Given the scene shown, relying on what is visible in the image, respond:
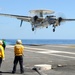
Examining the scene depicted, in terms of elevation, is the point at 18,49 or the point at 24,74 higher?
the point at 18,49

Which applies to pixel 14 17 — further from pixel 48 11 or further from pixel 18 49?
pixel 18 49

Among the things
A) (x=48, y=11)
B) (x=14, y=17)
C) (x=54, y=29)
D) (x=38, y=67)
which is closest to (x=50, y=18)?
(x=54, y=29)

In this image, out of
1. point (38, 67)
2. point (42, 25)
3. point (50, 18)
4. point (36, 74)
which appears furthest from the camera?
point (42, 25)

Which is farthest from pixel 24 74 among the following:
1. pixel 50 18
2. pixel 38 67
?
pixel 50 18

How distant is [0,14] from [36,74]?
210 ft

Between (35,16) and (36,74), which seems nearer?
(36,74)

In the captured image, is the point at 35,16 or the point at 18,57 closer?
the point at 18,57

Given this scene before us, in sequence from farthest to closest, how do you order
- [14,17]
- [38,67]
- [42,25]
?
1. [14,17]
2. [42,25]
3. [38,67]

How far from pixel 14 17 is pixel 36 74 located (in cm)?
6224

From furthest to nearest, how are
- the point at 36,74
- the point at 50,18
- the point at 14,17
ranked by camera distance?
1. the point at 14,17
2. the point at 50,18
3. the point at 36,74

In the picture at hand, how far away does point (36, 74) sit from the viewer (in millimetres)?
16281

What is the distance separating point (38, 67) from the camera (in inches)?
718

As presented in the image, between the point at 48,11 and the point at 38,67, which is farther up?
the point at 48,11

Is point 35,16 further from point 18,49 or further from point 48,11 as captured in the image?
point 18,49
